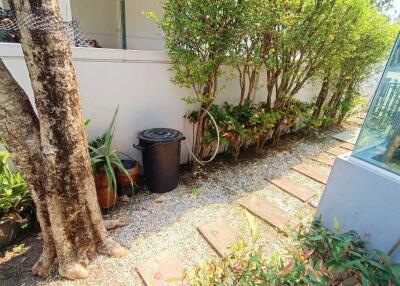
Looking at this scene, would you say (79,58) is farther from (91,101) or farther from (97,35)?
(97,35)

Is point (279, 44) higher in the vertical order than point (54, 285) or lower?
higher

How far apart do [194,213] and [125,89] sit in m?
1.70

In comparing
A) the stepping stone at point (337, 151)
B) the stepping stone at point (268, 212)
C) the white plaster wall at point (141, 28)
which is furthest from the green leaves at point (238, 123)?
the white plaster wall at point (141, 28)

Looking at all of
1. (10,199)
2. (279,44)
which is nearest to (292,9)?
(279,44)

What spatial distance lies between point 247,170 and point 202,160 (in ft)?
2.41

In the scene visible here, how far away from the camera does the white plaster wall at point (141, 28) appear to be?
20.2 feet

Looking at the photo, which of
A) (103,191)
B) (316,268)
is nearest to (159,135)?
(103,191)

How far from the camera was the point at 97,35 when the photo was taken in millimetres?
6730

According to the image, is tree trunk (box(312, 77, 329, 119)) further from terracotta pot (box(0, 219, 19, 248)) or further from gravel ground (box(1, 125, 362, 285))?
terracotta pot (box(0, 219, 19, 248))

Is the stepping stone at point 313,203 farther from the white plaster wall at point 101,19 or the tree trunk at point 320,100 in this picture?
the white plaster wall at point 101,19

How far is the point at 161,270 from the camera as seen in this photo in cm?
198

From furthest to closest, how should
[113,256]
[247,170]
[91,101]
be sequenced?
[247,170]
[91,101]
[113,256]

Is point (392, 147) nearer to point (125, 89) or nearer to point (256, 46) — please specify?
point (256, 46)

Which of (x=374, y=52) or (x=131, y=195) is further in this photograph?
(x=374, y=52)
